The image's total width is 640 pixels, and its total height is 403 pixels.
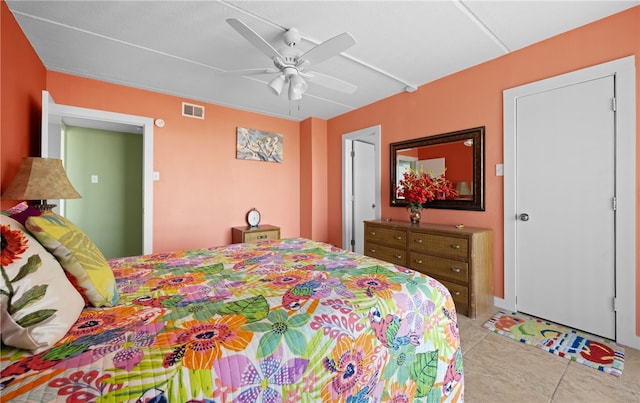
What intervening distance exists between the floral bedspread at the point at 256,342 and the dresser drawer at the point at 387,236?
1.50 metres

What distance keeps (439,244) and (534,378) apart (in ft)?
3.90

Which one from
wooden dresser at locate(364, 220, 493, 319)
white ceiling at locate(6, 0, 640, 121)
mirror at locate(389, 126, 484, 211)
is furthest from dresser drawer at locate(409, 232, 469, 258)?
white ceiling at locate(6, 0, 640, 121)

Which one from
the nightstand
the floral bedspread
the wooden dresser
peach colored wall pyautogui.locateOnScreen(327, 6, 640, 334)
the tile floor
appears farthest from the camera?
the nightstand

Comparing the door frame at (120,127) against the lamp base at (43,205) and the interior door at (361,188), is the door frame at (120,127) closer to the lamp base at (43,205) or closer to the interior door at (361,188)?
the lamp base at (43,205)

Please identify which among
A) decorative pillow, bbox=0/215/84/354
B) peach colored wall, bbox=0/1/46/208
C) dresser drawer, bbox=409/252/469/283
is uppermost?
peach colored wall, bbox=0/1/46/208

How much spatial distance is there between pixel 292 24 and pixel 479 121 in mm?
2044

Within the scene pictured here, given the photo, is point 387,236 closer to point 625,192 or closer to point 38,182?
point 625,192

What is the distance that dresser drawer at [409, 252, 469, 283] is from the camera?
245cm

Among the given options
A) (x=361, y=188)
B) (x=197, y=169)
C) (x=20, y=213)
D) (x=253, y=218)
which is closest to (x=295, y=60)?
(x=20, y=213)

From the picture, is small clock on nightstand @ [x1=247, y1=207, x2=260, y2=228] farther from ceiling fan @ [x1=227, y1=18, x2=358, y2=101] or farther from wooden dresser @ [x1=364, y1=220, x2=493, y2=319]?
ceiling fan @ [x1=227, y1=18, x2=358, y2=101]

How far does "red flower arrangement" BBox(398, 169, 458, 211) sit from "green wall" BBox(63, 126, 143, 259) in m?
3.92

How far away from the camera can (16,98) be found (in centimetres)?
204

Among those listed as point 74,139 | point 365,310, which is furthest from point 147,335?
point 74,139

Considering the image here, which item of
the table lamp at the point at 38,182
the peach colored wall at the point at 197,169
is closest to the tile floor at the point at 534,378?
the table lamp at the point at 38,182
